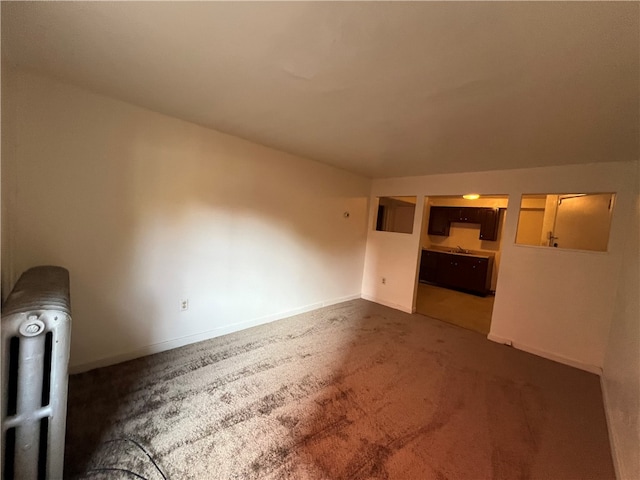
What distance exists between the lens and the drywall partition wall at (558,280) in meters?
2.65

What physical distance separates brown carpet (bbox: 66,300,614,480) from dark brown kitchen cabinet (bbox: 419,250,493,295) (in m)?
2.90

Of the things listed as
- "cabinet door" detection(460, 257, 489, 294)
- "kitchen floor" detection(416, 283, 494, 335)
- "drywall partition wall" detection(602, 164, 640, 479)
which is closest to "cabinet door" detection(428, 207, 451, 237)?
"cabinet door" detection(460, 257, 489, 294)

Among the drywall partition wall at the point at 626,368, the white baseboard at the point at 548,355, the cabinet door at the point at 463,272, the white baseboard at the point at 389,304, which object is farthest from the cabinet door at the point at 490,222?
the drywall partition wall at the point at 626,368

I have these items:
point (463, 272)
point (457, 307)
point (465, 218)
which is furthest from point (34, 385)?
point (465, 218)

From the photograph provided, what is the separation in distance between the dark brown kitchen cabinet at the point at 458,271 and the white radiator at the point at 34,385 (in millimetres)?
5970

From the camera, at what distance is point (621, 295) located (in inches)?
94.7

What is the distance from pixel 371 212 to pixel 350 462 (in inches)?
150

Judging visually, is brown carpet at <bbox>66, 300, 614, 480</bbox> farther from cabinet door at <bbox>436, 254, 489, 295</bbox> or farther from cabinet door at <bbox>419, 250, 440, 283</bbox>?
cabinet door at <bbox>419, 250, 440, 283</bbox>

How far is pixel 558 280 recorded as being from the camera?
2.92 metres

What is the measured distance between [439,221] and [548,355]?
13.4 feet

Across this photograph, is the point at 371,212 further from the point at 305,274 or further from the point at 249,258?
the point at 249,258

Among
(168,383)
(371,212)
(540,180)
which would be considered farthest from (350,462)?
(371,212)

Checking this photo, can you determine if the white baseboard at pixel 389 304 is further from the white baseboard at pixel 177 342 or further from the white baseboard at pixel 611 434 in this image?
the white baseboard at pixel 611 434

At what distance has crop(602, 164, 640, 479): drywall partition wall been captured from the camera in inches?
59.1
